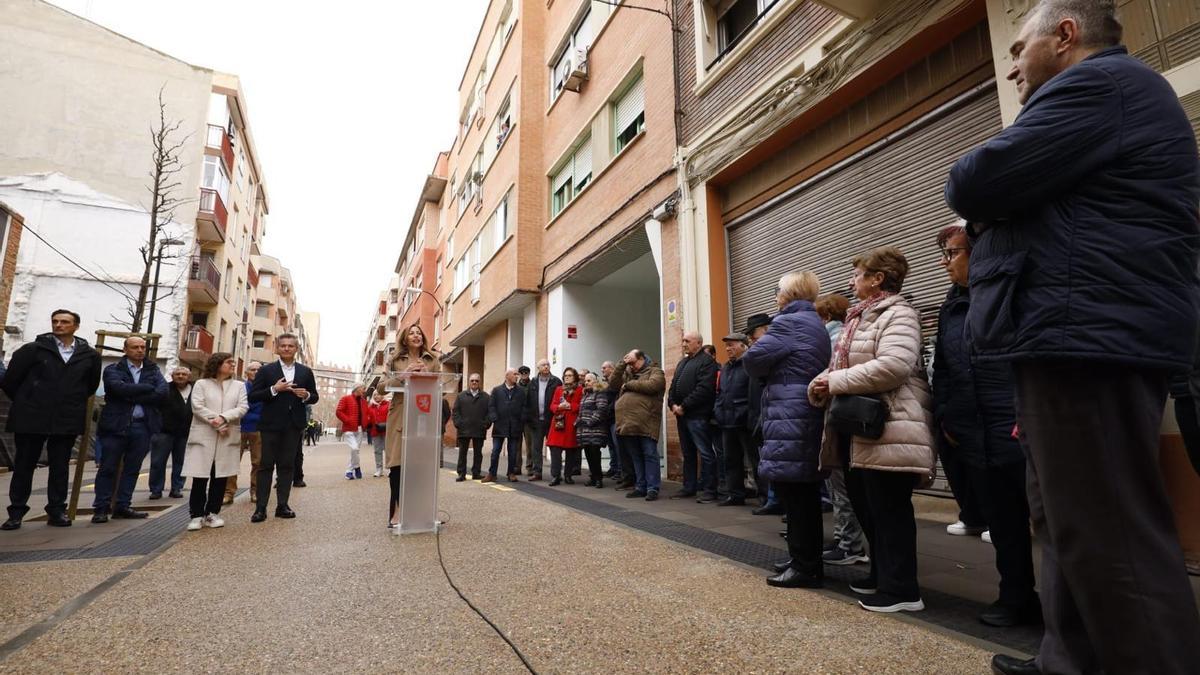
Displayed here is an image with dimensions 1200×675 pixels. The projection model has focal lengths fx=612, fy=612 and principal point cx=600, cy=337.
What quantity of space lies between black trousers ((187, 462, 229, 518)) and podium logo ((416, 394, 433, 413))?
201cm

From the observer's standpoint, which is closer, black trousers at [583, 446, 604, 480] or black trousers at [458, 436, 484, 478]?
black trousers at [583, 446, 604, 480]

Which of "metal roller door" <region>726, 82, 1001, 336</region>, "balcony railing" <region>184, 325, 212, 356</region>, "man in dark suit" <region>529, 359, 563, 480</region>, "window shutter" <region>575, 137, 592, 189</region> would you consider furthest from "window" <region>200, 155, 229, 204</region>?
"metal roller door" <region>726, 82, 1001, 336</region>

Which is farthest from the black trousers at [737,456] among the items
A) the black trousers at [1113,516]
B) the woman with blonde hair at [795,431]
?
the black trousers at [1113,516]

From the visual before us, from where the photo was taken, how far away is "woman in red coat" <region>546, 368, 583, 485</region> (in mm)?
9172

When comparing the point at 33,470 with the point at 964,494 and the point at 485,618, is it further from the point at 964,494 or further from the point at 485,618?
the point at 964,494

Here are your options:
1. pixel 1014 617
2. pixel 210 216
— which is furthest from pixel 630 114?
pixel 210 216

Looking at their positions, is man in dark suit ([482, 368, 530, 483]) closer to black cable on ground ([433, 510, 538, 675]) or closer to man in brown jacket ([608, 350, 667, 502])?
man in brown jacket ([608, 350, 667, 502])

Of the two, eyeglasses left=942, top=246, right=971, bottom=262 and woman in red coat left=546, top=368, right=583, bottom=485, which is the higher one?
eyeglasses left=942, top=246, right=971, bottom=262

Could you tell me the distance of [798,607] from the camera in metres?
2.90

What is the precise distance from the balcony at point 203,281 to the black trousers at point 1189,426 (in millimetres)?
32159

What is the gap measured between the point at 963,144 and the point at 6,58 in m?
32.0

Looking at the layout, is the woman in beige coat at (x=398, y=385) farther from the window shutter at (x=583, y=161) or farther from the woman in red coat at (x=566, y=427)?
the window shutter at (x=583, y=161)

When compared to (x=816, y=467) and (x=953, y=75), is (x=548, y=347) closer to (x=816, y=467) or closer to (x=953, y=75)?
(x=953, y=75)

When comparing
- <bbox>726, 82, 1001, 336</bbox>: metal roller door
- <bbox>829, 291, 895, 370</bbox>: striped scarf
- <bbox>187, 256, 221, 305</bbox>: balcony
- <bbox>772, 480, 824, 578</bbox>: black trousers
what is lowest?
<bbox>772, 480, 824, 578</bbox>: black trousers
